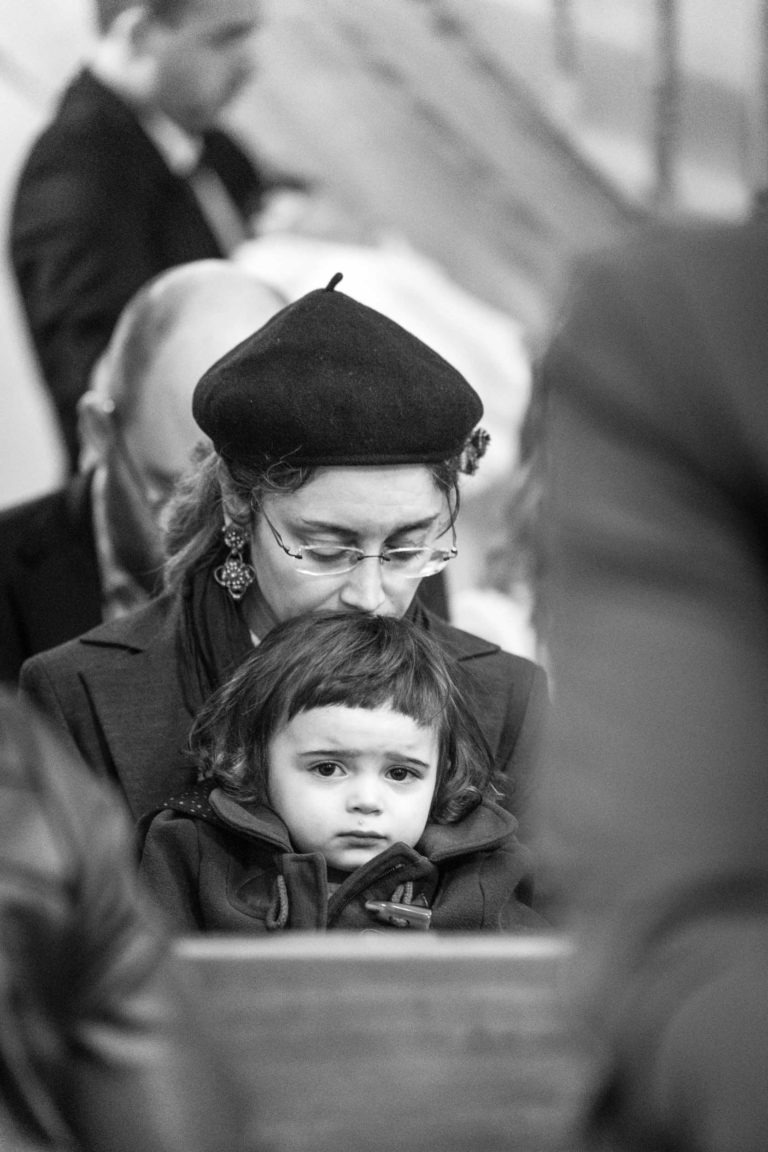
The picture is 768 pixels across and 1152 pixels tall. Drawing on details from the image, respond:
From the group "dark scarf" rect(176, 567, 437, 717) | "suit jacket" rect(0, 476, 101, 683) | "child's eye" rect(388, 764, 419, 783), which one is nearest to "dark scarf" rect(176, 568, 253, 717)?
"dark scarf" rect(176, 567, 437, 717)

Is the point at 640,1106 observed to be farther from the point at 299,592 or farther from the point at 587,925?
the point at 299,592

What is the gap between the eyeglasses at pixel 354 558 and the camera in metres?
2.45

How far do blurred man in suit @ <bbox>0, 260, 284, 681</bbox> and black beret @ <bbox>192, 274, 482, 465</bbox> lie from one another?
696 millimetres

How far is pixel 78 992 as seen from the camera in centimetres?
102

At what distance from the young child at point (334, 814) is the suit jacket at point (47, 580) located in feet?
3.49

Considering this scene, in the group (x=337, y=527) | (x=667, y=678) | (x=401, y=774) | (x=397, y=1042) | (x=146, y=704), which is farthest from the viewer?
(x=146, y=704)

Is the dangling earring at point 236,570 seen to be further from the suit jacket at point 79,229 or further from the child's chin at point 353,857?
the suit jacket at point 79,229

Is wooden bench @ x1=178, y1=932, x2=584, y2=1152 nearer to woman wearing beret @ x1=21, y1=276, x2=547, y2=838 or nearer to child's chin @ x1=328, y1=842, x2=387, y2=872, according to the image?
child's chin @ x1=328, y1=842, x2=387, y2=872

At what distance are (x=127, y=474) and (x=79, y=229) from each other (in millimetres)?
1359

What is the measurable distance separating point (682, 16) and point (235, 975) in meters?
3.76

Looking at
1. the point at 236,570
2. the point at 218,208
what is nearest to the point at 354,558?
the point at 236,570

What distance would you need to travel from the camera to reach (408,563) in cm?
248

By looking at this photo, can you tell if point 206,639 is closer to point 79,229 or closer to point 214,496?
point 214,496

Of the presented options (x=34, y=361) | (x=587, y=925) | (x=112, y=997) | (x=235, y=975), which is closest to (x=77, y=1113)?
(x=112, y=997)
